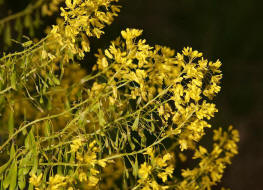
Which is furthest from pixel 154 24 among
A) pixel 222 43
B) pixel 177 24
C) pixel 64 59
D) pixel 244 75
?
pixel 64 59

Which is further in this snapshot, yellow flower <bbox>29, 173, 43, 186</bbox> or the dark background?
the dark background

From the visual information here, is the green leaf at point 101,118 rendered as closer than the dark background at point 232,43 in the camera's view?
Yes

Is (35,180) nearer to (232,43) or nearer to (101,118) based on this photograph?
(101,118)

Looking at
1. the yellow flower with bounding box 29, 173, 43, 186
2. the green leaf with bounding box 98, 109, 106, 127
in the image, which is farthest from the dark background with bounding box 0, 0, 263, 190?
the yellow flower with bounding box 29, 173, 43, 186

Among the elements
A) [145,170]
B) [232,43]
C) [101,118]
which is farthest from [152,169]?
[232,43]

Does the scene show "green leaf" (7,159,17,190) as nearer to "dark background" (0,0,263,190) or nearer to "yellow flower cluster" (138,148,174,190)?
"yellow flower cluster" (138,148,174,190)

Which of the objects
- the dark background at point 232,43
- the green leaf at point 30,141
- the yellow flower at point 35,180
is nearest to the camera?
the yellow flower at point 35,180

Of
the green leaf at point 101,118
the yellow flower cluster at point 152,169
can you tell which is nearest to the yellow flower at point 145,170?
the yellow flower cluster at point 152,169

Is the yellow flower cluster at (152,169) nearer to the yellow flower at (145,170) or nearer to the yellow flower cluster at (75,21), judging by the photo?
the yellow flower at (145,170)
